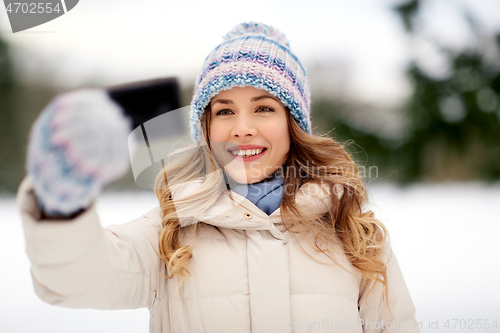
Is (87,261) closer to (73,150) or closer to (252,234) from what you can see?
(73,150)

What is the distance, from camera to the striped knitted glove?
345 millimetres

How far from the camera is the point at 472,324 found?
4.57ft

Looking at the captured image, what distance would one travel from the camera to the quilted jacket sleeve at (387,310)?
32.0 inches

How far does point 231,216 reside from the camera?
749 mm

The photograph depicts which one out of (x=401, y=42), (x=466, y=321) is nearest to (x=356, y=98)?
(x=401, y=42)

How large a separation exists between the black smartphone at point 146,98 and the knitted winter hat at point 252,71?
0.12 m

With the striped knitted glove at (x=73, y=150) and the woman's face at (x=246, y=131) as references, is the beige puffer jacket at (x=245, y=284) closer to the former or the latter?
the woman's face at (x=246, y=131)

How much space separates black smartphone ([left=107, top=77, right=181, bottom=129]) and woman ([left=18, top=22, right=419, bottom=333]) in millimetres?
152

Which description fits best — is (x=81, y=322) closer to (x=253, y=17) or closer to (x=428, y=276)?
(x=428, y=276)

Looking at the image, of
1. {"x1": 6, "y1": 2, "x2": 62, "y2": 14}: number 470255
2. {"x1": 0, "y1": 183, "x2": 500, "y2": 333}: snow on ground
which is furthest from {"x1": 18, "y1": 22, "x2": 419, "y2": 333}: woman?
{"x1": 6, "y1": 2, "x2": 62, "y2": 14}: number 470255

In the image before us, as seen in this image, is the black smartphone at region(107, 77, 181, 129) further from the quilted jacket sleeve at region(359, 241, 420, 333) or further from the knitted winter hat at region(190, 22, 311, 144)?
the quilted jacket sleeve at region(359, 241, 420, 333)

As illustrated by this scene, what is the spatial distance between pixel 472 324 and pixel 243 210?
1.27 metres

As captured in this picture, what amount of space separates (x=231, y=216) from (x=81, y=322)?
101 cm

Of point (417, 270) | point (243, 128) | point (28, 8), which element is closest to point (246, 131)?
point (243, 128)
